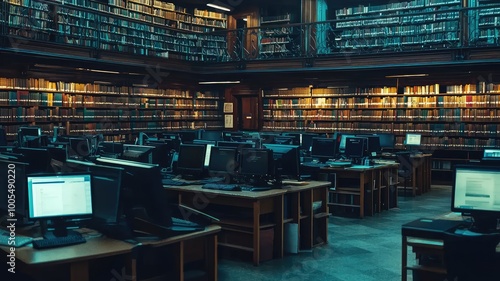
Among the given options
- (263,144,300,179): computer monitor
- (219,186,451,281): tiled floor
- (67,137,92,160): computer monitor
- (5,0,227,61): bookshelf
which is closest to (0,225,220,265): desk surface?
(219,186,451,281): tiled floor

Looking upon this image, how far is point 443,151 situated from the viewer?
12.4 m

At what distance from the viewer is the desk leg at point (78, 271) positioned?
322cm

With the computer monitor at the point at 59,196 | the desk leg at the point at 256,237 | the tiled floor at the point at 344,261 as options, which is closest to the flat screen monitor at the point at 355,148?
the tiled floor at the point at 344,261

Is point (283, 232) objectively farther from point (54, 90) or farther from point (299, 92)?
point (299, 92)

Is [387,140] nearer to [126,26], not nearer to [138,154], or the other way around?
[126,26]

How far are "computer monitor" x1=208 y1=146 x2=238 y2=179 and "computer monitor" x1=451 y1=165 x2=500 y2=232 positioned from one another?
294 cm

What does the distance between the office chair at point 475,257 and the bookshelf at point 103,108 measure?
9400 mm

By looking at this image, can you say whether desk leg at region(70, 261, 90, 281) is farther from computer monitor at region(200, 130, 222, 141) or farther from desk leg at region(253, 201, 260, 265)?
computer monitor at region(200, 130, 222, 141)

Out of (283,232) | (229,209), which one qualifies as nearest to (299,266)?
(283,232)

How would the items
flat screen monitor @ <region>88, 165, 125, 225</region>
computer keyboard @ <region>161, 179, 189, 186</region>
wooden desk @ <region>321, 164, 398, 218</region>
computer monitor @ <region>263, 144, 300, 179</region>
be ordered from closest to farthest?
flat screen monitor @ <region>88, 165, 125, 225</region>, computer keyboard @ <region>161, 179, 189, 186</region>, computer monitor @ <region>263, 144, 300, 179</region>, wooden desk @ <region>321, 164, 398, 218</region>

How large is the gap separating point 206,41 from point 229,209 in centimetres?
926

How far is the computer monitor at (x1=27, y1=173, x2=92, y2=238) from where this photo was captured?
3564mm

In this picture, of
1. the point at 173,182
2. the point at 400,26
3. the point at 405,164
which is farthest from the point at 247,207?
the point at 400,26

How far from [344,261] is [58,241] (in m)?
3.16
